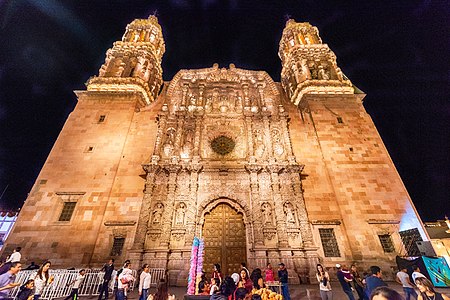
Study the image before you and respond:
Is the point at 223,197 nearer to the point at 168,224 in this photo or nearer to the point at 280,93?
the point at 168,224

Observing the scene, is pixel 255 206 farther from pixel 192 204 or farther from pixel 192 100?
pixel 192 100

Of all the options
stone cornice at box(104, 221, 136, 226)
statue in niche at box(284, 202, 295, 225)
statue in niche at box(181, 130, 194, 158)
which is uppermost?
statue in niche at box(181, 130, 194, 158)

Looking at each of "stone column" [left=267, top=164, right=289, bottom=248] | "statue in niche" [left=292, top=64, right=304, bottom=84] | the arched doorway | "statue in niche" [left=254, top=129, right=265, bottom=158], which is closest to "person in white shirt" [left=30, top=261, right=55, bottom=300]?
the arched doorway

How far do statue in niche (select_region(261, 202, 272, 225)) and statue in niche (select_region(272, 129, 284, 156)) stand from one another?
4046 mm

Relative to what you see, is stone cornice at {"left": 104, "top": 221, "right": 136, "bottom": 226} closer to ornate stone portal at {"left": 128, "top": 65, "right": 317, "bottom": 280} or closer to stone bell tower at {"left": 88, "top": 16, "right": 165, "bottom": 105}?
ornate stone portal at {"left": 128, "top": 65, "right": 317, "bottom": 280}

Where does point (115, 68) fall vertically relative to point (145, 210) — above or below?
above

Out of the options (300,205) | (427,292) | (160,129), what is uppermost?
(160,129)

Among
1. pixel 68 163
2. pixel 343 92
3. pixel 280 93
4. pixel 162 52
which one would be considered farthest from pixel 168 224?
pixel 162 52

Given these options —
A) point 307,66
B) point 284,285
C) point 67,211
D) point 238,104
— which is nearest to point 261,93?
point 238,104

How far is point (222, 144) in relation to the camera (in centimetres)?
1720

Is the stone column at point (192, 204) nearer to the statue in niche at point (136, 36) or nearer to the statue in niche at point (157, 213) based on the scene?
the statue in niche at point (157, 213)

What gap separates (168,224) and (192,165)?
13.5ft

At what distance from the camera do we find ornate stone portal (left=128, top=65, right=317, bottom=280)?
13.0 metres

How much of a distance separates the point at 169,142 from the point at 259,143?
6.81 m
